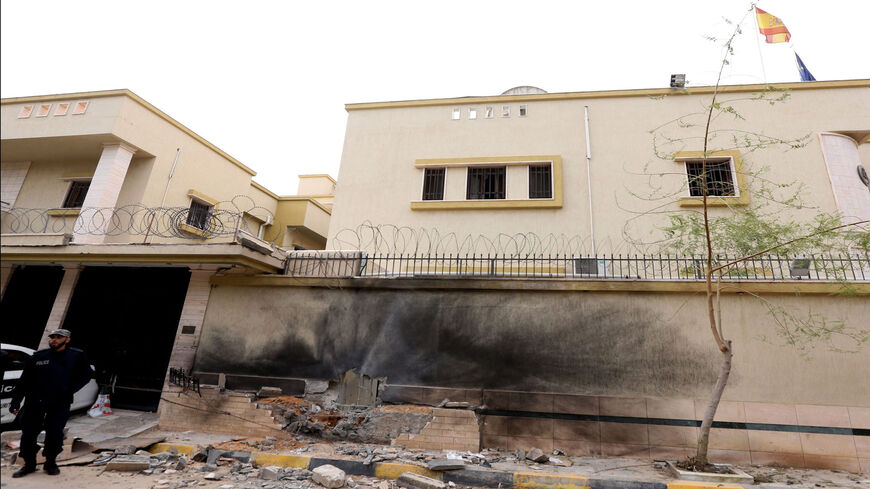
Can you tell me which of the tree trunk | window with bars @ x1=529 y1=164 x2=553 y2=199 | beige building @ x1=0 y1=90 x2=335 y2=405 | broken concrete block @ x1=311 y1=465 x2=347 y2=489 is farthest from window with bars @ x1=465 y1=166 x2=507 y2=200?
broken concrete block @ x1=311 y1=465 x2=347 y2=489

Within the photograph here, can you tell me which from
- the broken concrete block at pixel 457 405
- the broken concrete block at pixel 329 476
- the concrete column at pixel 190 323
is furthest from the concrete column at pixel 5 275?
the broken concrete block at pixel 457 405

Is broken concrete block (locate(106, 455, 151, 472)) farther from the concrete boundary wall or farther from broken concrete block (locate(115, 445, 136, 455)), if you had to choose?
the concrete boundary wall

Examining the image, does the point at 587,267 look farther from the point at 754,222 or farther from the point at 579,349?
the point at 754,222

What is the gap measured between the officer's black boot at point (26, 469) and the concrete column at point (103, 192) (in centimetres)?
711

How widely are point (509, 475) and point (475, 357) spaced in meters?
2.13

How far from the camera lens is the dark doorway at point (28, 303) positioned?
10.2m

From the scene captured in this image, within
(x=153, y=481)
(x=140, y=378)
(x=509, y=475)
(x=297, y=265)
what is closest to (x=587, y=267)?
(x=509, y=475)

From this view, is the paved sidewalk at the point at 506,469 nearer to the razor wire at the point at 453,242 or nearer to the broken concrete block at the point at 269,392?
the broken concrete block at the point at 269,392

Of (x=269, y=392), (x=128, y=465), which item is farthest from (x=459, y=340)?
(x=128, y=465)

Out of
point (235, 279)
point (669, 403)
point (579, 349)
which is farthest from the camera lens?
point (235, 279)

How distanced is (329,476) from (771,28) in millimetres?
15998

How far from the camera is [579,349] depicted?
7.27m

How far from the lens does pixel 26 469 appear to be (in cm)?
523

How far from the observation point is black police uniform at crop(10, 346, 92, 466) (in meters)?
5.32
